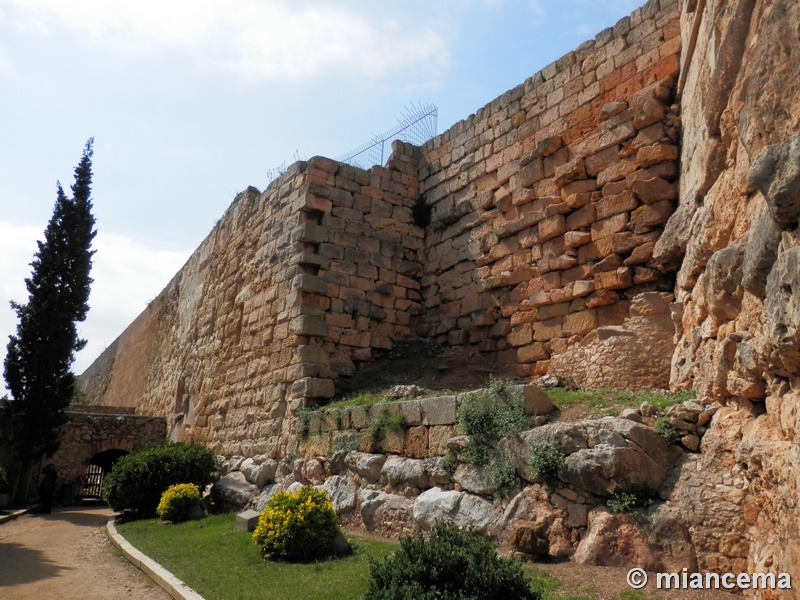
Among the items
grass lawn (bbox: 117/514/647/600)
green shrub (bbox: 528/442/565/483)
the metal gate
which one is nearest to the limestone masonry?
green shrub (bbox: 528/442/565/483)

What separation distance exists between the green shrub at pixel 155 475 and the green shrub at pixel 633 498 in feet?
26.0

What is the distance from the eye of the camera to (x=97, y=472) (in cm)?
2131

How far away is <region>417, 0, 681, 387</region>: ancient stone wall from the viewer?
773cm

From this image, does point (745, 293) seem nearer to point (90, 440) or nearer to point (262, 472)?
point (262, 472)

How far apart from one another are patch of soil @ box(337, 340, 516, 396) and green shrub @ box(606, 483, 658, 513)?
3.84 metres

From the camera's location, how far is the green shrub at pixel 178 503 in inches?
388

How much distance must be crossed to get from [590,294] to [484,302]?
6.72ft

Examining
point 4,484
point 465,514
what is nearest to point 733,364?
point 465,514

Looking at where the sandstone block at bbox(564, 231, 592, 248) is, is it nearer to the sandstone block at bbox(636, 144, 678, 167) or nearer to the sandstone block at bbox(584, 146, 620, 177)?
the sandstone block at bbox(584, 146, 620, 177)

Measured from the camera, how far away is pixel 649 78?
8094mm

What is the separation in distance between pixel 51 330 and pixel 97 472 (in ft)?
25.4

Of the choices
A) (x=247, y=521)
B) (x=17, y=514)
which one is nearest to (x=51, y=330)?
(x=17, y=514)

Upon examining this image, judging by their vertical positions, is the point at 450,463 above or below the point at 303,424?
below

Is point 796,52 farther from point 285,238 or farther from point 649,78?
point 285,238
